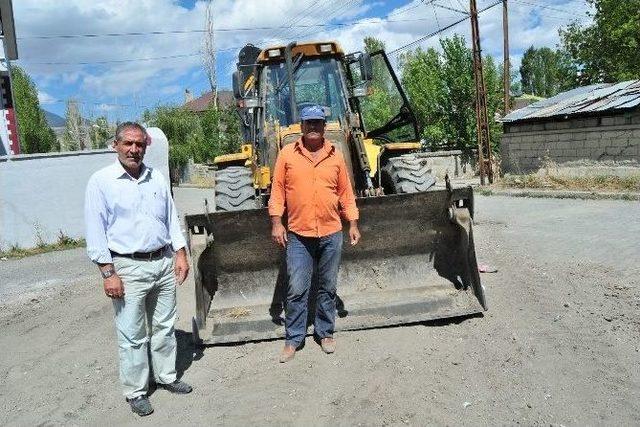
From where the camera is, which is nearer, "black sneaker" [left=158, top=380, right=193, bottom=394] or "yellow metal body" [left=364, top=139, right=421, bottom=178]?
"black sneaker" [left=158, top=380, right=193, bottom=394]

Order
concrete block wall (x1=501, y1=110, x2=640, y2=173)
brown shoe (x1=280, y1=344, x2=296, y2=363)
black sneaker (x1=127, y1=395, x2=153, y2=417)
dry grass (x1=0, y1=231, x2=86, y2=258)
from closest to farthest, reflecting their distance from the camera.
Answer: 1. black sneaker (x1=127, y1=395, x2=153, y2=417)
2. brown shoe (x1=280, y1=344, x2=296, y2=363)
3. dry grass (x1=0, y1=231, x2=86, y2=258)
4. concrete block wall (x1=501, y1=110, x2=640, y2=173)

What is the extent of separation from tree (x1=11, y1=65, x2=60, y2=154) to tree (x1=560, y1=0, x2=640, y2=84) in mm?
29609

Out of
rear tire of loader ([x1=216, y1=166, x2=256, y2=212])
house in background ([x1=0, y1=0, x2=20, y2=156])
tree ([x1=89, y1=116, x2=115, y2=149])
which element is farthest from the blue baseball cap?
tree ([x1=89, y1=116, x2=115, y2=149])

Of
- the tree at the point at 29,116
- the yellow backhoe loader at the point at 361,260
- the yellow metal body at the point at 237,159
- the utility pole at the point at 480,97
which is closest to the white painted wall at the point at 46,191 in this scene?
the yellow metal body at the point at 237,159

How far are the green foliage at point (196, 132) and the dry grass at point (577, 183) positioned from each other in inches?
695

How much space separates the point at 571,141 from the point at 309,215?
15061 millimetres

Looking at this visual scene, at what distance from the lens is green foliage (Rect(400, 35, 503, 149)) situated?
24.6 meters

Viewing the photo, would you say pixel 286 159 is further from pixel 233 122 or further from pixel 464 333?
pixel 233 122

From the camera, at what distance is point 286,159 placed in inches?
165

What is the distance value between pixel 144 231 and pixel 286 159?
118 cm

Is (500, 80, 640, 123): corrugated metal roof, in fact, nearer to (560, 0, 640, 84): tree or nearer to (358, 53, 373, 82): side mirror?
(560, 0, 640, 84): tree

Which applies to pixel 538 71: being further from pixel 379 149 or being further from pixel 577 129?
pixel 379 149

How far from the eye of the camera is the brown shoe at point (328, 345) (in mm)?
4332

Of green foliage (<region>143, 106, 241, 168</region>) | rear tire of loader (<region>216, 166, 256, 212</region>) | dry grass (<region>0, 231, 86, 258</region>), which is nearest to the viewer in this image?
rear tire of loader (<region>216, 166, 256, 212</region>)
